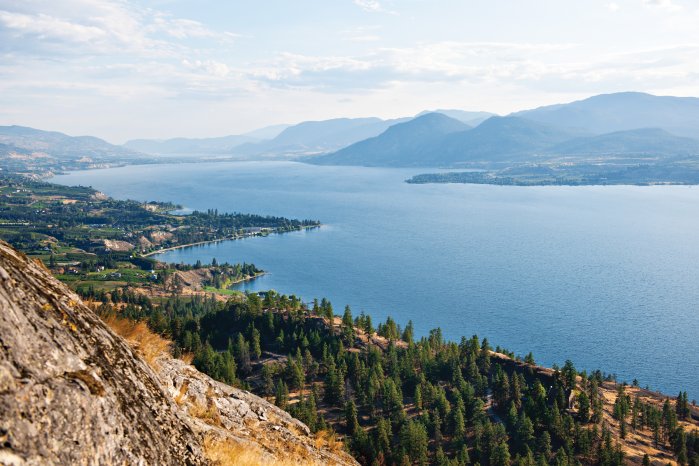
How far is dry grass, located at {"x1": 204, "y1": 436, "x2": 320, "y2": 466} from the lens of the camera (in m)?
9.60

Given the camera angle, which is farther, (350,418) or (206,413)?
(350,418)

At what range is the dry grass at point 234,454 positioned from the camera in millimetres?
9602

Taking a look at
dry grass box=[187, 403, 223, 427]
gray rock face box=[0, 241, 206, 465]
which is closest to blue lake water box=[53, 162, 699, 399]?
dry grass box=[187, 403, 223, 427]

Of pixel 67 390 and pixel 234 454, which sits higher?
pixel 67 390

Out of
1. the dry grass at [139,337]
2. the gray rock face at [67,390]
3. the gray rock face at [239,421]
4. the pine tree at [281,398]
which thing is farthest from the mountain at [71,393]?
the pine tree at [281,398]

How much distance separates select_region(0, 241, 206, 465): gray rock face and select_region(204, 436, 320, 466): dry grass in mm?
1109

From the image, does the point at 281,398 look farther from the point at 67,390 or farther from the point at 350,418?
the point at 67,390

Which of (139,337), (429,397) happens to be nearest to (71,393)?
(139,337)

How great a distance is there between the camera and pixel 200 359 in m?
50.4

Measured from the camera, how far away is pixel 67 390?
637cm

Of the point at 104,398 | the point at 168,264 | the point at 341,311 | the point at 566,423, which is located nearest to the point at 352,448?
the point at 566,423

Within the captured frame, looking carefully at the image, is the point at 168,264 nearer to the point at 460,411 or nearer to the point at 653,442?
the point at 460,411

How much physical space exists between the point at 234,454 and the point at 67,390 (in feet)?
15.9

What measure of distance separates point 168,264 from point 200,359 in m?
116
